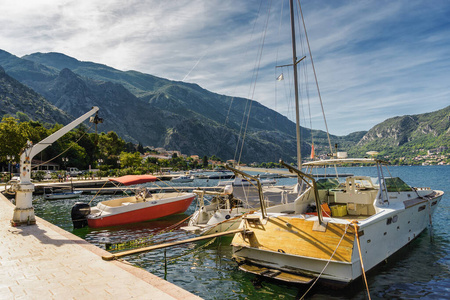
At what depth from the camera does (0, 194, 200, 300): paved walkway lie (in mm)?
5762

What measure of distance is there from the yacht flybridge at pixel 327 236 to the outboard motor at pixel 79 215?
12.7m

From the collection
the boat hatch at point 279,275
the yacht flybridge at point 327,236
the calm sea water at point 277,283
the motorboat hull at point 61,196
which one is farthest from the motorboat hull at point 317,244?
the motorboat hull at point 61,196

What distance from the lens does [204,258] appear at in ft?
38.2

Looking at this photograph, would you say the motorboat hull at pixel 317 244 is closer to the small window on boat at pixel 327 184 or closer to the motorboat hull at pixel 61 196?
the small window on boat at pixel 327 184

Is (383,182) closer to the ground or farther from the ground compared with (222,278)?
farther from the ground

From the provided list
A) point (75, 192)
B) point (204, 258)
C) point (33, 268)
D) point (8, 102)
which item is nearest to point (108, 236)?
point (204, 258)

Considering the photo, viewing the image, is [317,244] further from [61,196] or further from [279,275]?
[61,196]

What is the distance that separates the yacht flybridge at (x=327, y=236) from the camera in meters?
7.35

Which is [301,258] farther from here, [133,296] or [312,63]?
[312,63]

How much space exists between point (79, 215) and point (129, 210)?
300cm

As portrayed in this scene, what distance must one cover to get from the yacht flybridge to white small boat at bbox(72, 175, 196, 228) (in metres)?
11.5

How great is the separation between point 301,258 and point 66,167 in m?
94.6

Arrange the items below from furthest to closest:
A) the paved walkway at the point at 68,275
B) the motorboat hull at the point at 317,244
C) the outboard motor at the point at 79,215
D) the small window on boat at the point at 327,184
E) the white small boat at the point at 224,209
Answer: the outboard motor at the point at 79,215 → the white small boat at the point at 224,209 → the small window on boat at the point at 327,184 → the motorboat hull at the point at 317,244 → the paved walkway at the point at 68,275

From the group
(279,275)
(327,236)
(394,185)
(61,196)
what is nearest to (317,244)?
(327,236)
